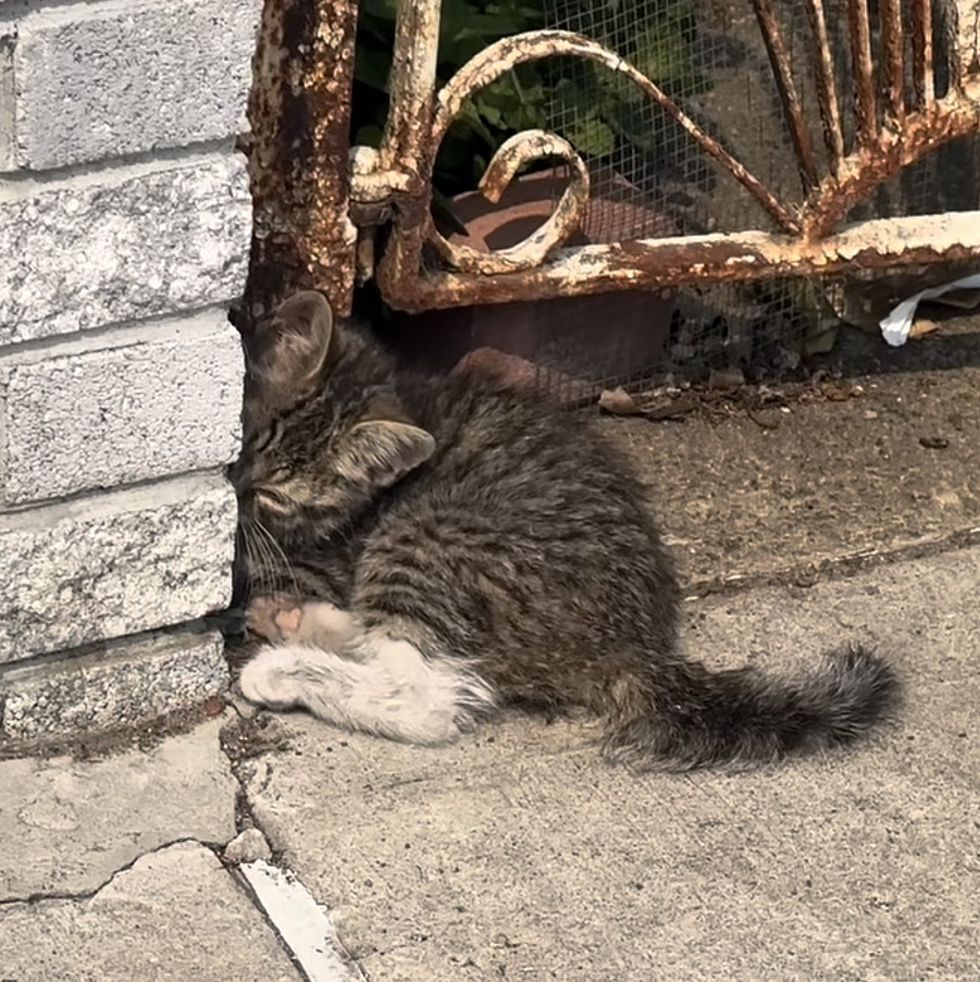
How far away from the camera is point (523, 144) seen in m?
3.83

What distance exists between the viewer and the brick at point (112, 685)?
352cm

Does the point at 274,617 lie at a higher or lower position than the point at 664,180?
lower

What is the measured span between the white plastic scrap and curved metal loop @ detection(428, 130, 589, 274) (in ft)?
4.27

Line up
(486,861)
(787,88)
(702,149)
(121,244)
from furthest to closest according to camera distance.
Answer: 1. (702,149)
2. (787,88)
3. (486,861)
4. (121,244)

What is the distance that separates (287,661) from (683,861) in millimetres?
824

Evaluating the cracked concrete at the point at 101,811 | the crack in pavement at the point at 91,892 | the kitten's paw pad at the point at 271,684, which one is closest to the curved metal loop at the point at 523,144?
the kitten's paw pad at the point at 271,684

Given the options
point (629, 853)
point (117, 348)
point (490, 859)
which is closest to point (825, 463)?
point (629, 853)

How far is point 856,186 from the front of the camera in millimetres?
4246

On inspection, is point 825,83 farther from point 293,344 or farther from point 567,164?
point 293,344

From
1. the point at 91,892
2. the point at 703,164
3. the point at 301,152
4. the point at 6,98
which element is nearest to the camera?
the point at 6,98

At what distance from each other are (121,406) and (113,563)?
0.97 feet

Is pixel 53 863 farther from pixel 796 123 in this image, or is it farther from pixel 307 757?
pixel 796 123

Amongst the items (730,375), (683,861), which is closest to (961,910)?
(683,861)

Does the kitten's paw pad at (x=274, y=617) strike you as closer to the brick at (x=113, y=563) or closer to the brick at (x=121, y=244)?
the brick at (x=113, y=563)
